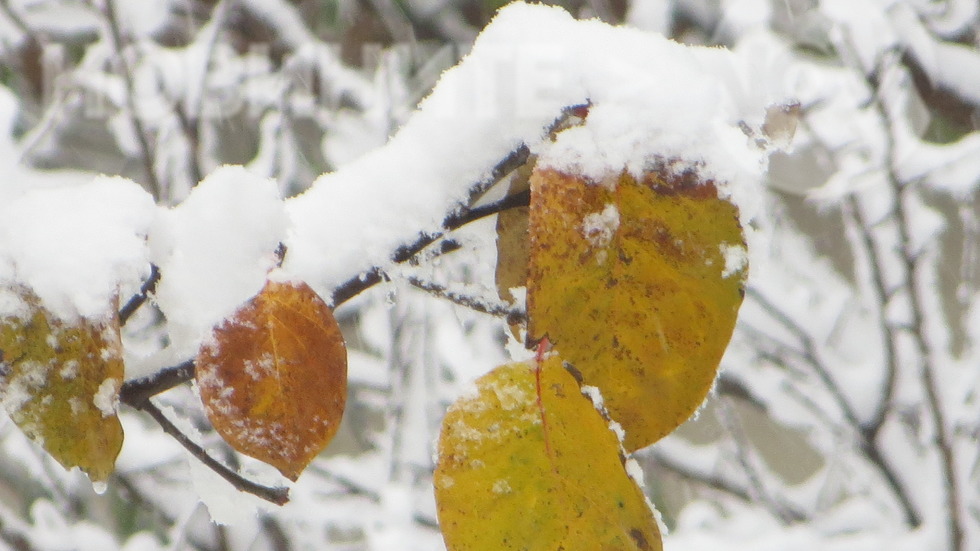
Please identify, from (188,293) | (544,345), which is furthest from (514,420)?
(188,293)

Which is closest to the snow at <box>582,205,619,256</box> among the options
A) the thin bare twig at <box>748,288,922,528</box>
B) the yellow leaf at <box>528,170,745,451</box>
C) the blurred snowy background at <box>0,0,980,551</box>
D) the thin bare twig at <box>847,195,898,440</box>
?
the yellow leaf at <box>528,170,745,451</box>

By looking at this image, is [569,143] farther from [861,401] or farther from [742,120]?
[861,401]

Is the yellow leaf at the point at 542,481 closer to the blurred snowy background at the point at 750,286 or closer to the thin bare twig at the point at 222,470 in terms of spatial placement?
the thin bare twig at the point at 222,470

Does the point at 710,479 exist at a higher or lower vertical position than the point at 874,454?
lower

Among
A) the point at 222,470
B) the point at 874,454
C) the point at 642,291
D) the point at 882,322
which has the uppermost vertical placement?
the point at 642,291

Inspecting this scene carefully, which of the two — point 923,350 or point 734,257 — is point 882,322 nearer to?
point 923,350

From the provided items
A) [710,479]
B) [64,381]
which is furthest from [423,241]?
[710,479]

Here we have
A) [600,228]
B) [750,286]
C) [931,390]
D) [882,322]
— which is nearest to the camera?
[600,228]

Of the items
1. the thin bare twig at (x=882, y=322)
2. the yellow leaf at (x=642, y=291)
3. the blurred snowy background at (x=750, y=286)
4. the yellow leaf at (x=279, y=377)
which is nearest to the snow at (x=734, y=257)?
the yellow leaf at (x=642, y=291)
